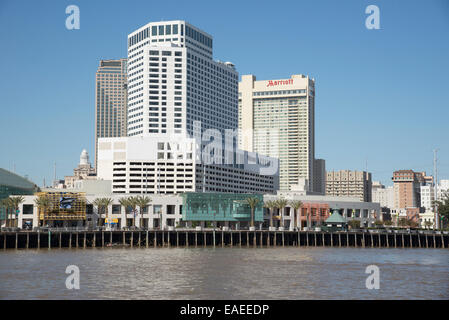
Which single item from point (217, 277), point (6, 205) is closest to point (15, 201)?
point (6, 205)

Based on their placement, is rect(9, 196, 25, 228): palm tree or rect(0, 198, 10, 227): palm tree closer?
rect(9, 196, 25, 228): palm tree

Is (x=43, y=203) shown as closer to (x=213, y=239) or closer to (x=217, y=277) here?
(x=213, y=239)

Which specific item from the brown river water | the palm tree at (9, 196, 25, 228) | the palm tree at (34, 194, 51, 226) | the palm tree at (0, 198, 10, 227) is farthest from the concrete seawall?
the palm tree at (0, 198, 10, 227)

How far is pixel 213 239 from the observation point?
16375 cm

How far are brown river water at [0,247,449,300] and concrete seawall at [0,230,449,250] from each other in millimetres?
28128

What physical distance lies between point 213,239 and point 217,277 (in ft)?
260

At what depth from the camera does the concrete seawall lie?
147m

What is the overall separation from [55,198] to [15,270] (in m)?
108

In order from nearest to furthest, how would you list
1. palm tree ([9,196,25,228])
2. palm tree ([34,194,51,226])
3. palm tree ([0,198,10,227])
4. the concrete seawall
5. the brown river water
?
the brown river water, the concrete seawall, palm tree ([9,196,25,228]), palm tree ([0,198,10,227]), palm tree ([34,194,51,226])

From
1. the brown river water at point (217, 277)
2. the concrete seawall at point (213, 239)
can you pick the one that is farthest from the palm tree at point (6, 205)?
the brown river water at point (217, 277)

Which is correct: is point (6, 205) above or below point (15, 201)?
below

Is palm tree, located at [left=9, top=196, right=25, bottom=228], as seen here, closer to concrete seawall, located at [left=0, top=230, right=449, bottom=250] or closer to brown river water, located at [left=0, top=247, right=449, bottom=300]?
concrete seawall, located at [left=0, top=230, right=449, bottom=250]
